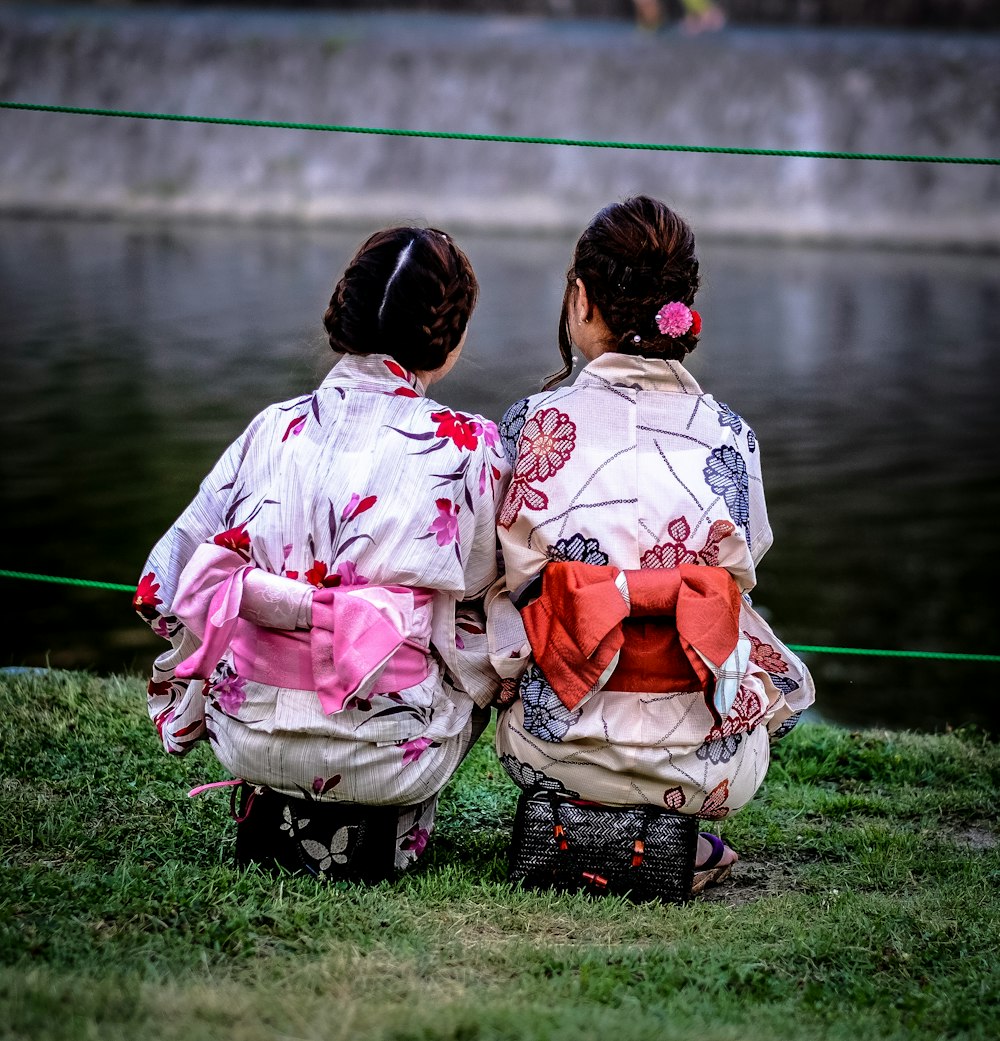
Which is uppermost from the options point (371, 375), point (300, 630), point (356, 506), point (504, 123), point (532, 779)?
point (504, 123)

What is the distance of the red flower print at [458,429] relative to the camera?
2.71 m

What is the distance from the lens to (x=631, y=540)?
270 cm

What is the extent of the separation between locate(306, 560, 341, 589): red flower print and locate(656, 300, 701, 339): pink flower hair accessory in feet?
2.58

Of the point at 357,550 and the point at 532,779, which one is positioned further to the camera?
the point at 532,779

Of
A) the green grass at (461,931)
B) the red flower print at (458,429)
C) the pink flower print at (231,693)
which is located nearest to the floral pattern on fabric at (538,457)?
the red flower print at (458,429)

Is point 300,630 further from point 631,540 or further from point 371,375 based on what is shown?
point 631,540

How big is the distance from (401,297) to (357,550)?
49 cm

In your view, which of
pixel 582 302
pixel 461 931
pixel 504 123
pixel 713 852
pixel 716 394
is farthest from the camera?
pixel 504 123

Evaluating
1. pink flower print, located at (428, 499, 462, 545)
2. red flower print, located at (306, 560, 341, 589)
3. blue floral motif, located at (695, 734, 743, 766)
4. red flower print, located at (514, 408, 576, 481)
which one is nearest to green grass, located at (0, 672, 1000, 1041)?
blue floral motif, located at (695, 734, 743, 766)

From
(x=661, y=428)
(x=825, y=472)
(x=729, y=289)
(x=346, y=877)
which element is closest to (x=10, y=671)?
(x=346, y=877)

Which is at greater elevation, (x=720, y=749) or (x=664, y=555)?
(x=664, y=555)

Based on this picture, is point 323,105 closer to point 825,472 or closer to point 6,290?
point 6,290

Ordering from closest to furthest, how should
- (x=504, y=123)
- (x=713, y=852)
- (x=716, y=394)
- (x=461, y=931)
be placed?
(x=461, y=931) → (x=713, y=852) → (x=716, y=394) → (x=504, y=123)

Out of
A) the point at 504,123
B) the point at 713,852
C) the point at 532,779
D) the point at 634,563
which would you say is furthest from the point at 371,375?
the point at 504,123
